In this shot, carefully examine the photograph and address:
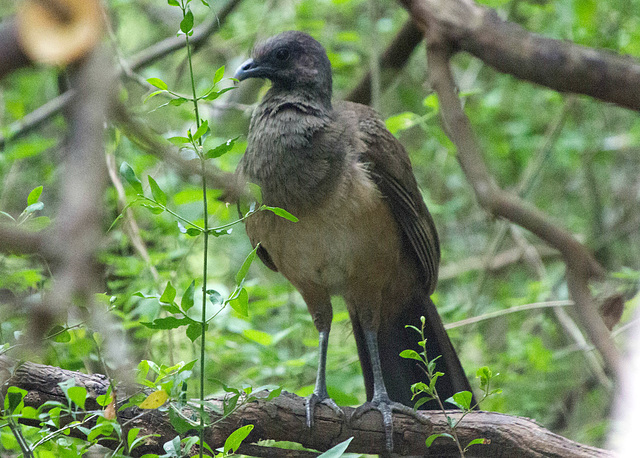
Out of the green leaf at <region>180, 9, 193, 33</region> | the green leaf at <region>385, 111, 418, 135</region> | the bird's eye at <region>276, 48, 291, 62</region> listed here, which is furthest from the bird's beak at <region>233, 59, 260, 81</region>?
the green leaf at <region>180, 9, 193, 33</region>

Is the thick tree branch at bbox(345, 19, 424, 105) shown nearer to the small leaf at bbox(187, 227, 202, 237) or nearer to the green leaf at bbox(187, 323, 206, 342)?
the small leaf at bbox(187, 227, 202, 237)

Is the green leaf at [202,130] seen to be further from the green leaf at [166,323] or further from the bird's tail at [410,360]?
the bird's tail at [410,360]

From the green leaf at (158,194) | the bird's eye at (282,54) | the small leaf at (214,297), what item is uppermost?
the bird's eye at (282,54)

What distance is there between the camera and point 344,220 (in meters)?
3.18

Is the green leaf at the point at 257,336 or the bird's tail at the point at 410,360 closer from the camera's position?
the green leaf at the point at 257,336

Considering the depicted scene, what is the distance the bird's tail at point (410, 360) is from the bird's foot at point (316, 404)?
1.74 ft

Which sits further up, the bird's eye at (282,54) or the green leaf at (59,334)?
the bird's eye at (282,54)

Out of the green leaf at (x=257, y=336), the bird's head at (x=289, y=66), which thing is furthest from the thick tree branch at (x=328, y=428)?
the bird's head at (x=289, y=66)

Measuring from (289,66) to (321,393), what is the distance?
66.7 inches

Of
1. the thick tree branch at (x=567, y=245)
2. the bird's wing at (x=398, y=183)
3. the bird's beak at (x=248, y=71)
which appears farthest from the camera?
the bird's beak at (x=248, y=71)

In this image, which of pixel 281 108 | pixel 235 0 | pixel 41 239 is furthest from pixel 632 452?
pixel 235 0

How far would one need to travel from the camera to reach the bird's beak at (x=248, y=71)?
11.3 feet

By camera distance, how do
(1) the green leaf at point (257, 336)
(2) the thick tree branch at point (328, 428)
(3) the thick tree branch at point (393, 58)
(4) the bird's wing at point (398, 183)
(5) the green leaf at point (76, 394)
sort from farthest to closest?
(3) the thick tree branch at point (393, 58), (4) the bird's wing at point (398, 183), (1) the green leaf at point (257, 336), (2) the thick tree branch at point (328, 428), (5) the green leaf at point (76, 394)

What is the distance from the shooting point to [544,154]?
5078mm
